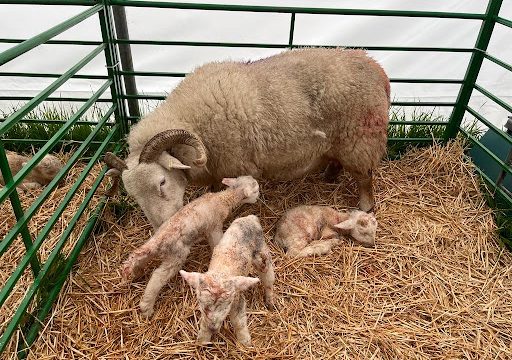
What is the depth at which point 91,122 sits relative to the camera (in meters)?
4.04

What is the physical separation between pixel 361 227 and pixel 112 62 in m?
2.42

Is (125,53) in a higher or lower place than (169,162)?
higher

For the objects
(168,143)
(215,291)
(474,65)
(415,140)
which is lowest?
(415,140)

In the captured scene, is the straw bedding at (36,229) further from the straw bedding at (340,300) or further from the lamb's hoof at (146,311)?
the lamb's hoof at (146,311)

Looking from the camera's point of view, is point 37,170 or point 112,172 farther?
point 37,170

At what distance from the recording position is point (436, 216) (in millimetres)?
3719

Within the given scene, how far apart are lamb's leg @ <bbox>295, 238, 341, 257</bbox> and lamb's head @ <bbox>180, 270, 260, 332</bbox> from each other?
1.02 m

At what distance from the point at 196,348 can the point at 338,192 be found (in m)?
1.97

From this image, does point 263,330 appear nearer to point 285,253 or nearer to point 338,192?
point 285,253

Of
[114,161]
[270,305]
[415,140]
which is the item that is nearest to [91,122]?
[114,161]

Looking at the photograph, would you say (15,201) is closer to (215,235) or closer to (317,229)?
(215,235)

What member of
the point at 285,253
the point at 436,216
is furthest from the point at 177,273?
the point at 436,216

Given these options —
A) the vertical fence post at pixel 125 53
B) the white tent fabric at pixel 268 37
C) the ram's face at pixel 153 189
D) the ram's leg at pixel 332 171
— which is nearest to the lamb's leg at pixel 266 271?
the ram's face at pixel 153 189

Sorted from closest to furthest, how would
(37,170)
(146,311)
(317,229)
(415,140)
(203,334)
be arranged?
1. (203,334)
2. (146,311)
3. (317,229)
4. (37,170)
5. (415,140)
